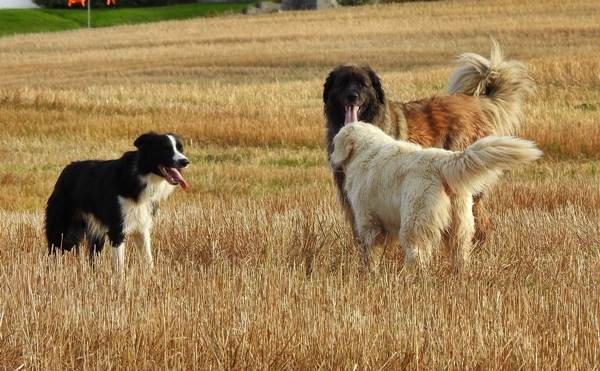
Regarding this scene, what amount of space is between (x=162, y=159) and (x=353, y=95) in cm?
186

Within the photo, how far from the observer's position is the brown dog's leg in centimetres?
775

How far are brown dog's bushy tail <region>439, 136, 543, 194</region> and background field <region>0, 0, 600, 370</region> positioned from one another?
66 cm

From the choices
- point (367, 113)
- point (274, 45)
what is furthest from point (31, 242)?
point (274, 45)

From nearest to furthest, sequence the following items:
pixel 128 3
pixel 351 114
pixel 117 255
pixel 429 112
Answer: pixel 117 255, pixel 351 114, pixel 429 112, pixel 128 3

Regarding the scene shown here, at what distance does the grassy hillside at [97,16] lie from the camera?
68.9 m

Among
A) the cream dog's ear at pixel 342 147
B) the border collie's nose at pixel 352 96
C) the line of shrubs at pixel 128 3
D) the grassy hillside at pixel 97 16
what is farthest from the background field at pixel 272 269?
the line of shrubs at pixel 128 3

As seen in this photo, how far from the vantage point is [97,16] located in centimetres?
7206

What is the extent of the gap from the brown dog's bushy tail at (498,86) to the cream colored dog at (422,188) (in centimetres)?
262

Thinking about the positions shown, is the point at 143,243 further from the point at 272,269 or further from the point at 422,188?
the point at 422,188

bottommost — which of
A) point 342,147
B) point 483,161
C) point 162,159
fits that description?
point 162,159

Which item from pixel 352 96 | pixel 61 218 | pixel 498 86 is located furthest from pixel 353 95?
pixel 61 218

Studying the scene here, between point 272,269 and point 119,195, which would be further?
point 119,195

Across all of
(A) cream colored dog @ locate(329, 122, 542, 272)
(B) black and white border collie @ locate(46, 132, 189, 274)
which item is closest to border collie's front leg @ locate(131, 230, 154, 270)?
(B) black and white border collie @ locate(46, 132, 189, 274)

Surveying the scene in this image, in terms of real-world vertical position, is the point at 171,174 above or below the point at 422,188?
below
